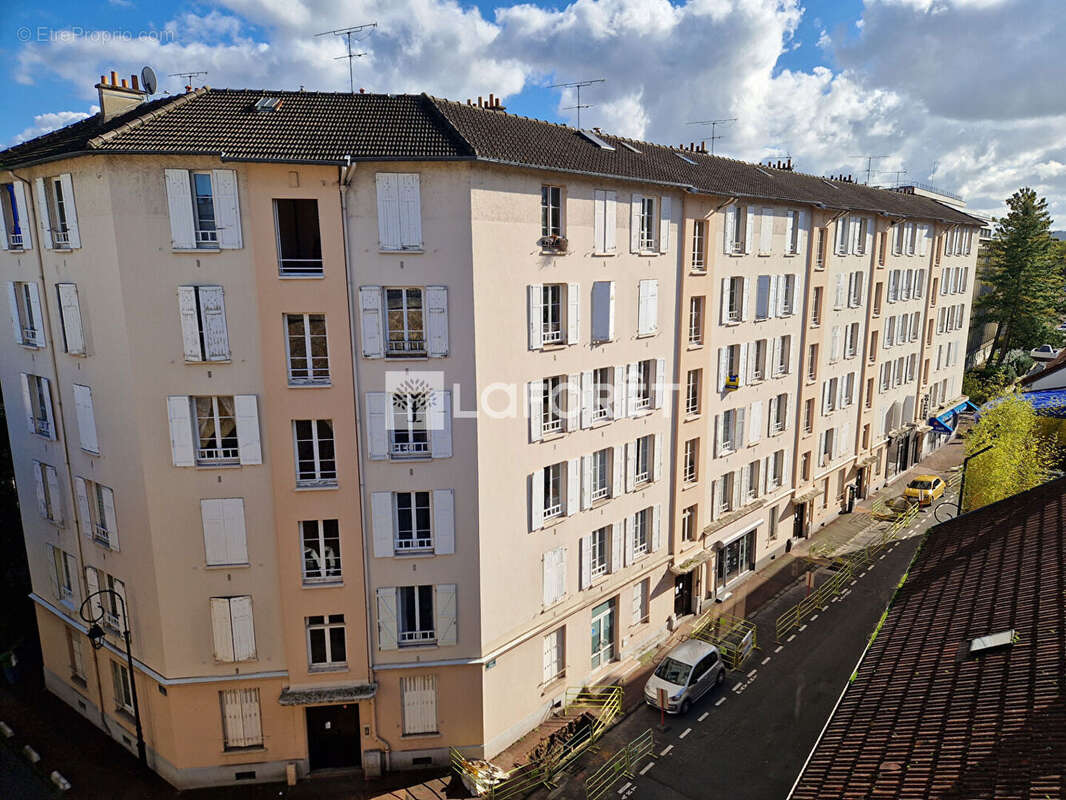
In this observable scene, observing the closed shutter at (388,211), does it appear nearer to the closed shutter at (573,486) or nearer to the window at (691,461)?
the closed shutter at (573,486)

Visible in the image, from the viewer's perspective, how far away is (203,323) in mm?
18062

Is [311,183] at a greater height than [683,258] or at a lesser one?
greater

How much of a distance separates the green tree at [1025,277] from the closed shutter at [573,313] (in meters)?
59.8

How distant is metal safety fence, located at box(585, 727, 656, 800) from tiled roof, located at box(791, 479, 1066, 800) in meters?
8.83

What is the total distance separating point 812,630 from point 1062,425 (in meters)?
18.8

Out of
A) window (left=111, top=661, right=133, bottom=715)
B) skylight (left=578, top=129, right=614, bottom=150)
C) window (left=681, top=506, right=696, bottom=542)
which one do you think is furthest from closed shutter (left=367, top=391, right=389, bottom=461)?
window (left=681, top=506, right=696, bottom=542)

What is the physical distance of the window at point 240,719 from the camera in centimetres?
2031

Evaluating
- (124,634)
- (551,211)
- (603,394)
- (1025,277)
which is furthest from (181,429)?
(1025,277)

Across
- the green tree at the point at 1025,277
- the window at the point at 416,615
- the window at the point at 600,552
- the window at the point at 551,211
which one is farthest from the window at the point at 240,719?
the green tree at the point at 1025,277

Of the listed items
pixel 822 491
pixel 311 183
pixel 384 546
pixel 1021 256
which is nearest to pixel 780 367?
pixel 822 491

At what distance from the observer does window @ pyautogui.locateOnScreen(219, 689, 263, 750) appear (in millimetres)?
20312

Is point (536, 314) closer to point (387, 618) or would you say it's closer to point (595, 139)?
point (595, 139)

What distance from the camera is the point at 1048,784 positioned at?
9445 mm

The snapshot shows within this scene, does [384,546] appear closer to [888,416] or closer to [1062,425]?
[1062,425]
